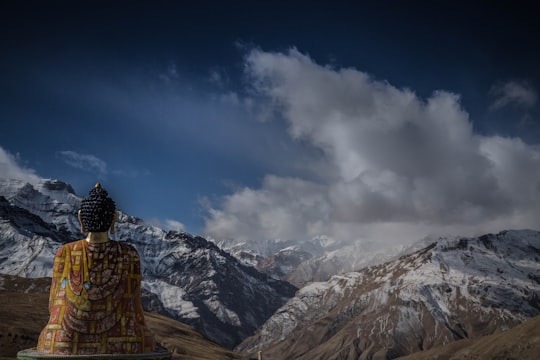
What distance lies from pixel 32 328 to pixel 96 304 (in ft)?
304

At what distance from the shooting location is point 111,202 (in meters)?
22.7

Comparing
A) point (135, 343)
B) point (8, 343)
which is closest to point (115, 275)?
point (135, 343)

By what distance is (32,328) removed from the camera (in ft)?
321

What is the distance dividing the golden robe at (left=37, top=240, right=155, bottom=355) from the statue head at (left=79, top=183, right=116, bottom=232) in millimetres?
817

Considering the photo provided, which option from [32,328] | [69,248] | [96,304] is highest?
[32,328]

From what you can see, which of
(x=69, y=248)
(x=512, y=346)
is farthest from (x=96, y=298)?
(x=512, y=346)

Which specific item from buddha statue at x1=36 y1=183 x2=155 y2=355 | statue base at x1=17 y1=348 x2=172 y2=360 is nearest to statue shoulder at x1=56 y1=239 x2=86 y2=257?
buddha statue at x1=36 y1=183 x2=155 y2=355

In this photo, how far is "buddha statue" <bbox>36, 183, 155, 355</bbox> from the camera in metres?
19.6

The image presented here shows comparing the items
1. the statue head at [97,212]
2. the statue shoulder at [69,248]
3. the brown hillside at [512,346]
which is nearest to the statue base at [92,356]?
the statue shoulder at [69,248]

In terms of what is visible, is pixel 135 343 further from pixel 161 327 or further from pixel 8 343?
pixel 161 327

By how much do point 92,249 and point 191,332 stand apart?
7165 inches

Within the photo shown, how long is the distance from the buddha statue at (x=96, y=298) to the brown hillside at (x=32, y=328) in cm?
4848

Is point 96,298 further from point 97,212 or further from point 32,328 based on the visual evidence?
point 32,328

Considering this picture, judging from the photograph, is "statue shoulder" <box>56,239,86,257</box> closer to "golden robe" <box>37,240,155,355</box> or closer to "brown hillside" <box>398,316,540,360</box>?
"golden robe" <box>37,240,155,355</box>
